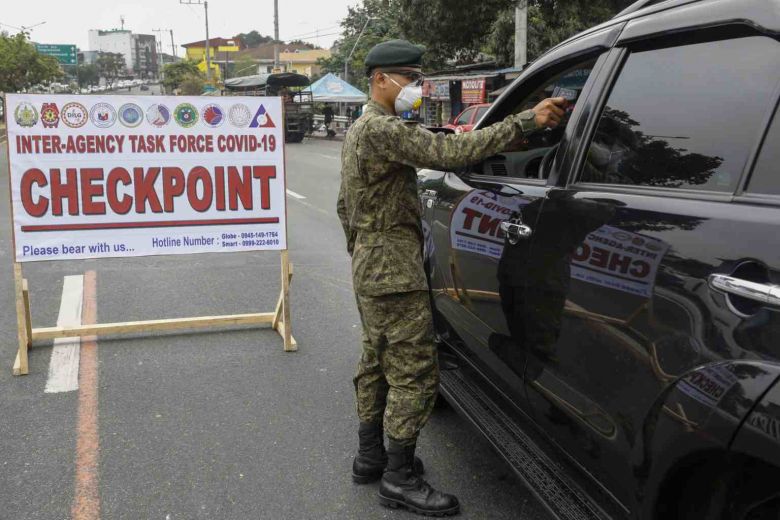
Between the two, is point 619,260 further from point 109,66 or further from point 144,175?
point 109,66

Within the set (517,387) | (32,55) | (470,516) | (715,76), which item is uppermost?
(32,55)

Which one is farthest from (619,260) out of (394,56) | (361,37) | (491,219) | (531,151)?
(361,37)

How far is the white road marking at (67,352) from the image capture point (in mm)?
4348

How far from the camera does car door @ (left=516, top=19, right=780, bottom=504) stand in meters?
1.61

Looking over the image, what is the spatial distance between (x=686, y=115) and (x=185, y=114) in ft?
11.7

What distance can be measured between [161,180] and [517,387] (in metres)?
3.09

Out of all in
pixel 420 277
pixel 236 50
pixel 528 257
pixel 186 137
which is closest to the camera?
pixel 528 257

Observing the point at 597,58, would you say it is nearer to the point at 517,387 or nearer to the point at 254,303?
the point at 517,387

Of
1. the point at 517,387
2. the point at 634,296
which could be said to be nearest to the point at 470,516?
the point at 517,387

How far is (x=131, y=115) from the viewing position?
4652mm

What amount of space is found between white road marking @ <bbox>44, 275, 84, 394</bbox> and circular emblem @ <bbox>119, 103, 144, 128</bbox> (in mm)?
1596

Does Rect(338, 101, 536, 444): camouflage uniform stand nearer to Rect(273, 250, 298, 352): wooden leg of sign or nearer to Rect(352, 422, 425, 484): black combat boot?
Rect(352, 422, 425, 484): black combat boot

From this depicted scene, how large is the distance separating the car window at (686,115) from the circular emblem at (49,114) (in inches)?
138

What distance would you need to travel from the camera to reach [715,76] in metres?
1.92
